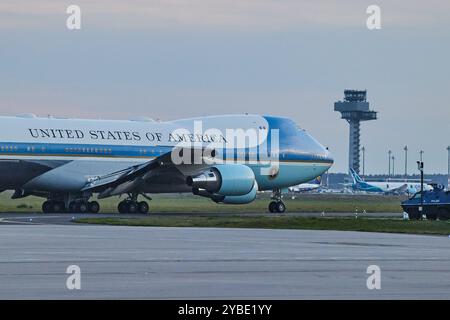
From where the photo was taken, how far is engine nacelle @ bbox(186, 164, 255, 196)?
5550 centimetres

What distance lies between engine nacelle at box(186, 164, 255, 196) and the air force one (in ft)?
0.15

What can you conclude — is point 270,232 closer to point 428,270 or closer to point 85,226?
point 85,226

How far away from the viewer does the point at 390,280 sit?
20734 millimetres

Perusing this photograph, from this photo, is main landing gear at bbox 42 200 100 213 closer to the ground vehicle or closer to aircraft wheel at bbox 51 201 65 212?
aircraft wheel at bbox 51 201 65 212

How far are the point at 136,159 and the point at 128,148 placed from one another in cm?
68

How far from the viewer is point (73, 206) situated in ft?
192

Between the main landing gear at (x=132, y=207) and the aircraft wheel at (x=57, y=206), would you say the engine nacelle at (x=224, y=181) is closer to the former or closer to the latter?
the main landing gear at (x=132, y=207)

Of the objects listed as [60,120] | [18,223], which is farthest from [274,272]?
[60,120]

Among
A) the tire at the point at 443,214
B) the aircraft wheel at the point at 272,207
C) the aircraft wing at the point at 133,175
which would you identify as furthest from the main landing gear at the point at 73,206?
the tire at the point at 443,214

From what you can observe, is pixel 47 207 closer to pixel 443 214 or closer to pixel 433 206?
pixel 433 206

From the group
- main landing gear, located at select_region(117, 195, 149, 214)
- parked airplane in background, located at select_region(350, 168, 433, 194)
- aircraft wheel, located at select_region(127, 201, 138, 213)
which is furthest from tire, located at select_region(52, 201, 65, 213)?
parked airplane in background, located at select_region(350, 168, 433, 194)
